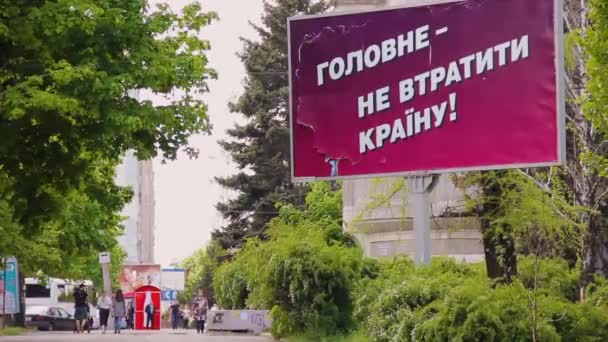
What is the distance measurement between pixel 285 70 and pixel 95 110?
40.0m

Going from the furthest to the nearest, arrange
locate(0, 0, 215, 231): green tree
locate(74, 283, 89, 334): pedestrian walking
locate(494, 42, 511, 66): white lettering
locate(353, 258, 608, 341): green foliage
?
1. locate(74, 283, 89, 334): pedestrian walking
2. locate(494, 42, 511, 66): white lettering
3. locate(0, 0, 215, 231): green tree
4. locate(353, 258, 608, 341): green foliage

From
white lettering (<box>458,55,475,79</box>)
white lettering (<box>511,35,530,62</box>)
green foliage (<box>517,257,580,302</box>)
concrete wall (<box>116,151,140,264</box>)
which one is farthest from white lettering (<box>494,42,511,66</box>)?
concrete wall (<box>116,151,140,264</box>)

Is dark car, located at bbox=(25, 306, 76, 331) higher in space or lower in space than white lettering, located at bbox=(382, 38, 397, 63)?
lower

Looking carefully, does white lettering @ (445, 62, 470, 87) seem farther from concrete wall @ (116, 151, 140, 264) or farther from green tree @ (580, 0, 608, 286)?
concrete wall @ (116, 151, 140, 264)


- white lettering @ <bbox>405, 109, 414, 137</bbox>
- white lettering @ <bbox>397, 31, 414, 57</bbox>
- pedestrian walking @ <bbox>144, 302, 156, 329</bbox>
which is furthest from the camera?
pedestrian walking @ <bbox>144, 302, 156, 329</bbox>

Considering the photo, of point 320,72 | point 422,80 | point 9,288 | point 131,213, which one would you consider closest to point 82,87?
point 320,72

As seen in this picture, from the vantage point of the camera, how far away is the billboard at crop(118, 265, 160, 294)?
67125 mm

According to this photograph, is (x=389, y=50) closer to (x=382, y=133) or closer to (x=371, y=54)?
(x=371, y=54)

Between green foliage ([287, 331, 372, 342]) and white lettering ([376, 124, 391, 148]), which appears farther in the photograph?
white lettering ([376, 124, 391, 148])

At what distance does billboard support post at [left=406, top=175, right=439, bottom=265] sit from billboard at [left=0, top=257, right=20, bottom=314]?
18.7m

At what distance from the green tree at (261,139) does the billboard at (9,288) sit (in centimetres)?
1937

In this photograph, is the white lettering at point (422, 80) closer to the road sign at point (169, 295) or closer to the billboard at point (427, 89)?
the billboard at point (427, 89)

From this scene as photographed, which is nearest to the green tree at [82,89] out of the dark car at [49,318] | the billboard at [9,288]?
the billboard at [9,288]

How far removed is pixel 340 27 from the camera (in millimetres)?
25766
